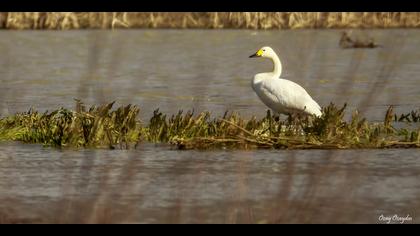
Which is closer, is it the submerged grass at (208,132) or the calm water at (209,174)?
the calm water at (209,174)

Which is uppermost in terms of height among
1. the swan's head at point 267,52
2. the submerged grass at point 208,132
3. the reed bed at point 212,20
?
the swan's head at point 267,52

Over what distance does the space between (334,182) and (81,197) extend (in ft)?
6.58

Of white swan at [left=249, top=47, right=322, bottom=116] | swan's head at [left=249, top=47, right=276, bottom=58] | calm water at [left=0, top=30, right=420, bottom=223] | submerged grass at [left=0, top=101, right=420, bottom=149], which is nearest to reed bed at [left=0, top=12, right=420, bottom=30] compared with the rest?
calm water at [left=0, top=30, right=420, bottom=223]

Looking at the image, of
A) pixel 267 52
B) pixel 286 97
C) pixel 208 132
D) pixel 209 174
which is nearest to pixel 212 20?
pixel 267 52

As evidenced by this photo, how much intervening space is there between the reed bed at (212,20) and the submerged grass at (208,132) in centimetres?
2008

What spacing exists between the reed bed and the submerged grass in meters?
20.1

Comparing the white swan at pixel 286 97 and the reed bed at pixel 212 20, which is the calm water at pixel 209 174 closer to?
the white swan at pixel 286 97

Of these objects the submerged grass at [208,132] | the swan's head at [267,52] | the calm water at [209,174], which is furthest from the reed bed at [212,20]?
the submerged grass at [208,132]

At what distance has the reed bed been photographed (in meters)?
33.3

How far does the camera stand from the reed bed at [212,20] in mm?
33281

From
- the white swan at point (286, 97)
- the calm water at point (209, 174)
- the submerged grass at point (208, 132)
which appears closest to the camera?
the calm water at point (209, 174)

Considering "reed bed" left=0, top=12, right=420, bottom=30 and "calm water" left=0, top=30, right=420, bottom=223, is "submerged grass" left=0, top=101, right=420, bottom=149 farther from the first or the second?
"reed bed" left=0, top=12, right=420, bottom=30

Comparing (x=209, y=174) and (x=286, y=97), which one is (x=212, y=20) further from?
(x=209, y=174)

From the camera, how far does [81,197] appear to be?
845 centimetres
